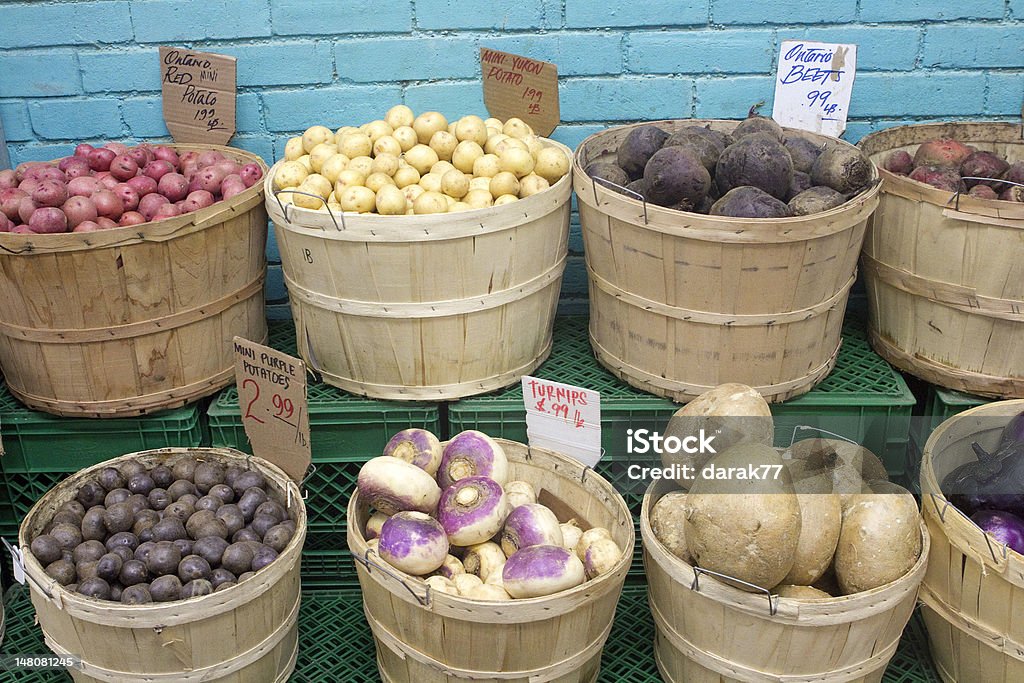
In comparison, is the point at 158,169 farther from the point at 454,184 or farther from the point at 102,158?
the point at 454,184

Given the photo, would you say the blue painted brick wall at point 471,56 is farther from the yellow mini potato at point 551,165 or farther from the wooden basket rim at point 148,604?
the wooden basket rim at point 148,604

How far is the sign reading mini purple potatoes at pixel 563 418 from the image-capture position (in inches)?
95.8

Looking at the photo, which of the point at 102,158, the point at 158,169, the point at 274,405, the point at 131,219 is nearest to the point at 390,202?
the point at 274,405

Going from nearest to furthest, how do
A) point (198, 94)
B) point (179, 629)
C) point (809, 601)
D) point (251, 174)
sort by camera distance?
point (809, 601) → point (179, 629) → point (251, 174) → point (198, 94)

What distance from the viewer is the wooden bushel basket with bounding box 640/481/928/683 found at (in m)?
1.98

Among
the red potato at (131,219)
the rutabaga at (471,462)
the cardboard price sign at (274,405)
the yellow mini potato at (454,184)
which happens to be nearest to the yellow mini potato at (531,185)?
the yellow mini potato at (454,184)

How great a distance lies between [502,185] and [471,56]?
2.38ft

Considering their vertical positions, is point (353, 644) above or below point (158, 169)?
below

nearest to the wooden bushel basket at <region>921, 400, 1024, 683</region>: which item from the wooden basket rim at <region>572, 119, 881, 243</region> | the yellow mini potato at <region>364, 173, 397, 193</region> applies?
the wooden basket rim at <region>572, 119, 881, 243</region>

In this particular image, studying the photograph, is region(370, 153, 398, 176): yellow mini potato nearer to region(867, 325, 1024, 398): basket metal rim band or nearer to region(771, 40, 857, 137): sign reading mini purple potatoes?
region(771, 40, 857, 137): sign reading mini purple potatoes

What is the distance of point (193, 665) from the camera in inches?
84.3

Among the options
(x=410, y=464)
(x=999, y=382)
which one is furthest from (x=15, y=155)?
(x=999, y=382)

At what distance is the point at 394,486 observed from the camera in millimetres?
2252

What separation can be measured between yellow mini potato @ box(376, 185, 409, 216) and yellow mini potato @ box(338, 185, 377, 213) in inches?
1.2
